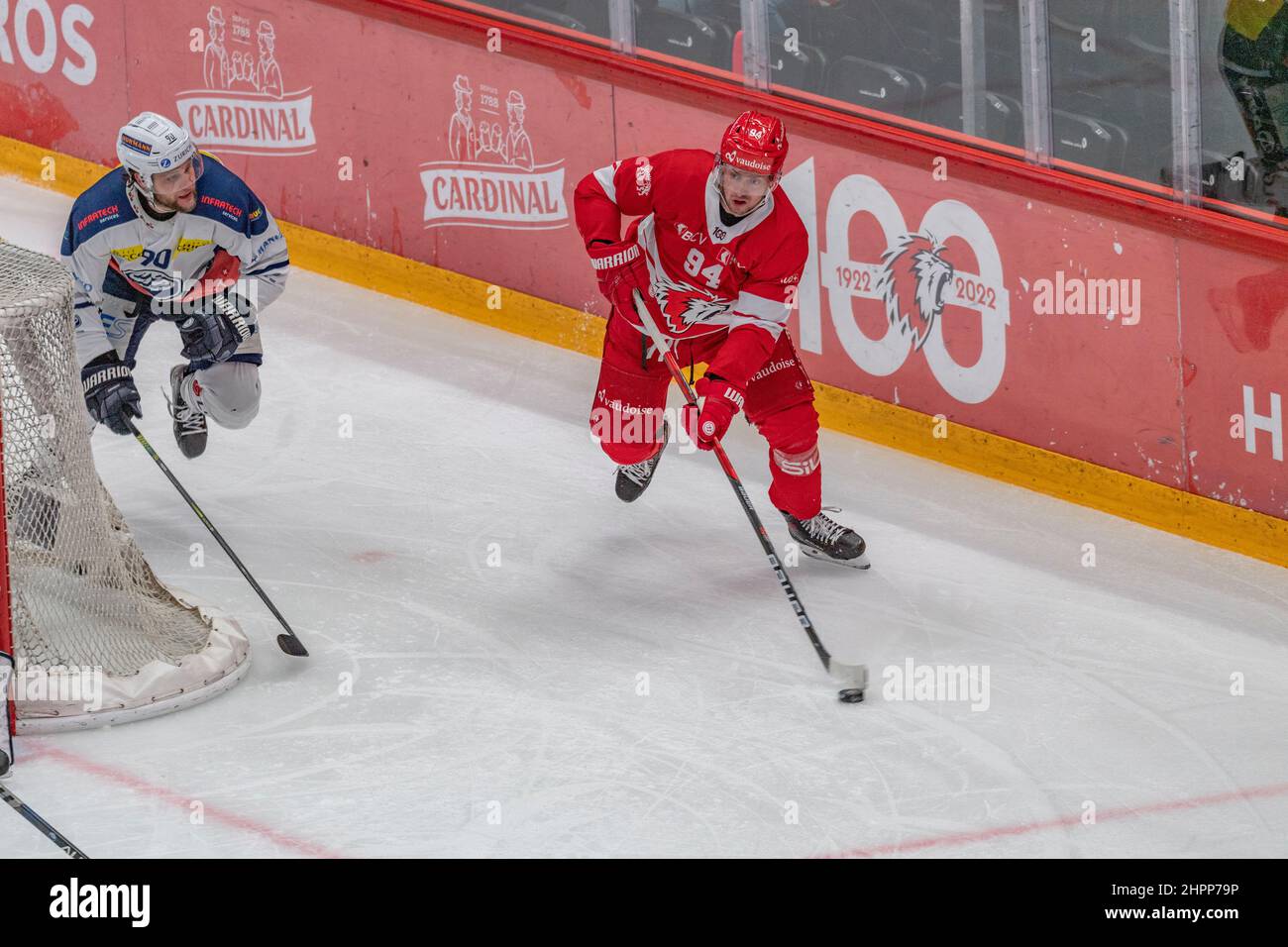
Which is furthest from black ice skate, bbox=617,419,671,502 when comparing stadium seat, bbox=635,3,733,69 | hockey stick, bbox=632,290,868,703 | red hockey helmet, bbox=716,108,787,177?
stadium seat, bbox=635,3,733,69

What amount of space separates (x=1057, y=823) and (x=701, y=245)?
1.98 m

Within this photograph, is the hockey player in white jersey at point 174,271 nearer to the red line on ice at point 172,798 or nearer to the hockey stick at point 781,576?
the hockey stick at point 781,576

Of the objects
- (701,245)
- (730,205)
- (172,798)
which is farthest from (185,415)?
(172,798)

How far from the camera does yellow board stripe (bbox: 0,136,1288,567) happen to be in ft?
19.8

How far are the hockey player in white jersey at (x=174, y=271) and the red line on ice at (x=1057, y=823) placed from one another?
2586 mm

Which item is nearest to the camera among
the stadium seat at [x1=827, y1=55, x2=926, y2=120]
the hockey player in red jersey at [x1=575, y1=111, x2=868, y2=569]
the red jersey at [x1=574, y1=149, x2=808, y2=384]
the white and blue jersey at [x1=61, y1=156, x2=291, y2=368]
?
the hockey player in red jersey at [x1=575, y1=111, x2=868, y2=569]

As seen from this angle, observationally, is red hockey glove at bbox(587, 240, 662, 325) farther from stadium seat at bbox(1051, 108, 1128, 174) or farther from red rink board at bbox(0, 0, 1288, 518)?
stadium seat at bbox(1051, 108, 1128, 174)

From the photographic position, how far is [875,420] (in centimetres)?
682

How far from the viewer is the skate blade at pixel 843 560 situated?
5.88m

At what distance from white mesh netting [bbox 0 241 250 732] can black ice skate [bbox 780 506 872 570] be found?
67.7 inches

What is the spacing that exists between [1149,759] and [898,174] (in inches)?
97.4
